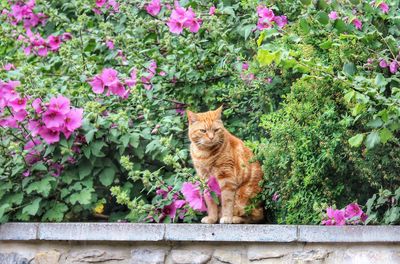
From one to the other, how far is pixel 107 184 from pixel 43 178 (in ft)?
1.24

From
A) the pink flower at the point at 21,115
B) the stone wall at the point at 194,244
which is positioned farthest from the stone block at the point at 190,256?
the pink flower at the point at 21,115

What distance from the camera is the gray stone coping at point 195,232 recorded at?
4.53 m

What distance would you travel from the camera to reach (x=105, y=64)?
674 centimetres

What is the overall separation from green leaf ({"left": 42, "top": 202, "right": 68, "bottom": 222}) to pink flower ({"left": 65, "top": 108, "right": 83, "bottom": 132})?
482mm

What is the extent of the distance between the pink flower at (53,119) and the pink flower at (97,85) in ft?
1.44

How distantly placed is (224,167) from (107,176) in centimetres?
82

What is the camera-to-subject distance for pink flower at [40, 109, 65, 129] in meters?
5.41

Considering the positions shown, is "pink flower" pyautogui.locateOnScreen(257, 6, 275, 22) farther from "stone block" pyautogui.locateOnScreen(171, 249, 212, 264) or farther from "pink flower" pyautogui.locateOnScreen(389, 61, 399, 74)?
"stone block" pyautogui.locateOnScreen(171, 249, 212, 264)

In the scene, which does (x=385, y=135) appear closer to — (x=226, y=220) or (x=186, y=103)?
(x=226, y=220)

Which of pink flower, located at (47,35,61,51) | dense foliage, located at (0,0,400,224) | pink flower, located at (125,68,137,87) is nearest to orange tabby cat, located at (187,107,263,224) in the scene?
dense foliage, located at (0,0,400,224)

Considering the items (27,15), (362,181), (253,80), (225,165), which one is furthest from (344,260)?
(27,15)

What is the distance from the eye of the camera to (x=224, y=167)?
17.0ft

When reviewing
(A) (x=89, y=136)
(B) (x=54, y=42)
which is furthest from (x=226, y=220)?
(B) (x=54, y=42)

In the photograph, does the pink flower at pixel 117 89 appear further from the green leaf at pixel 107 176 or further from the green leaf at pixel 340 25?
the green leaf at pixel 340 25
